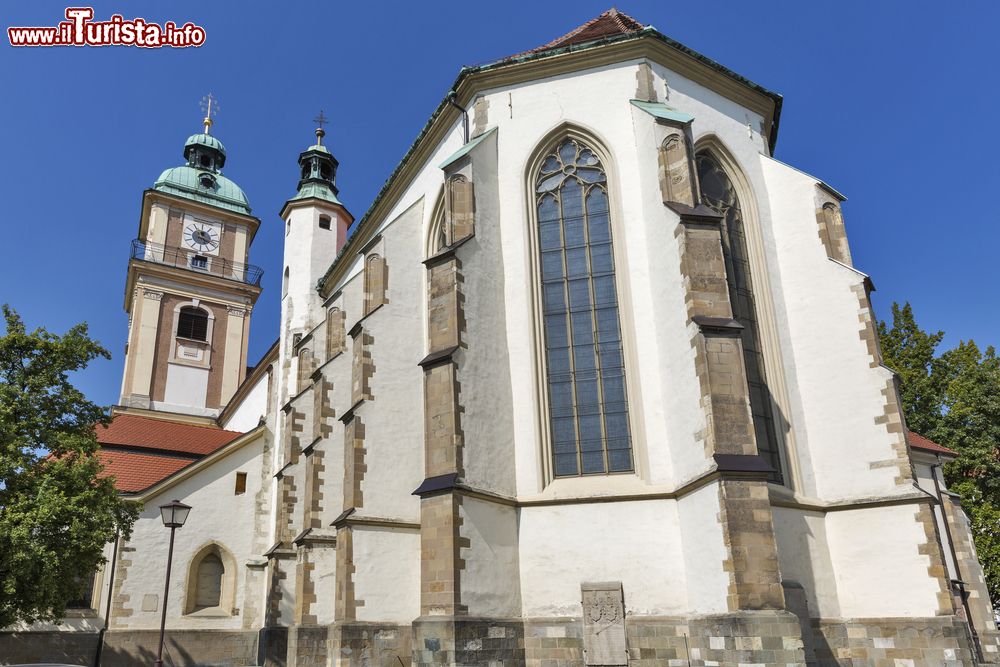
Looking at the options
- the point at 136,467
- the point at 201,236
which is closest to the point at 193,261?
the point at 201,236

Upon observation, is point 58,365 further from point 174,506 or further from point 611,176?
point 611,176

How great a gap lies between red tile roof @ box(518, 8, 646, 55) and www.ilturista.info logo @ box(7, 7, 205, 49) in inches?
276

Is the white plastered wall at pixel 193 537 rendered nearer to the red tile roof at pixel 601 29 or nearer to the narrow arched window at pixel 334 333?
the narrow arched window at pixel 334 333

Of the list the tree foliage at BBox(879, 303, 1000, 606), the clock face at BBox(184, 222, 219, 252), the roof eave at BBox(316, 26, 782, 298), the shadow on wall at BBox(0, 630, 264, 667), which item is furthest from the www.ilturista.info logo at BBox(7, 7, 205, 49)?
the clock face at BBox(184, 222, 219, 252)

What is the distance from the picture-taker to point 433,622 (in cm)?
1120

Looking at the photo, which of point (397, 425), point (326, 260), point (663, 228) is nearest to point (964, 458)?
point (663, 228)

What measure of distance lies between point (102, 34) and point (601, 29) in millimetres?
9775

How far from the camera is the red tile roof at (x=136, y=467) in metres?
22.4

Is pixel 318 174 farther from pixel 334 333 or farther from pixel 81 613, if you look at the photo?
pixel 81 613

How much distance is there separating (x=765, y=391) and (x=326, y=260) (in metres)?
18.6

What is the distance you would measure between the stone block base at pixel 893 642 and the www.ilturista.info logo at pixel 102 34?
50.9 ft

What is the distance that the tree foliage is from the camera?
74.0 ft

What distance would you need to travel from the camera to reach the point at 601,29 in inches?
671

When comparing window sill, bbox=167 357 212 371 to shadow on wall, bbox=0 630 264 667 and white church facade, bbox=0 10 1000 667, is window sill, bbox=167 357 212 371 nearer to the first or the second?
shadow on wall, bbox=0 630 264 667
